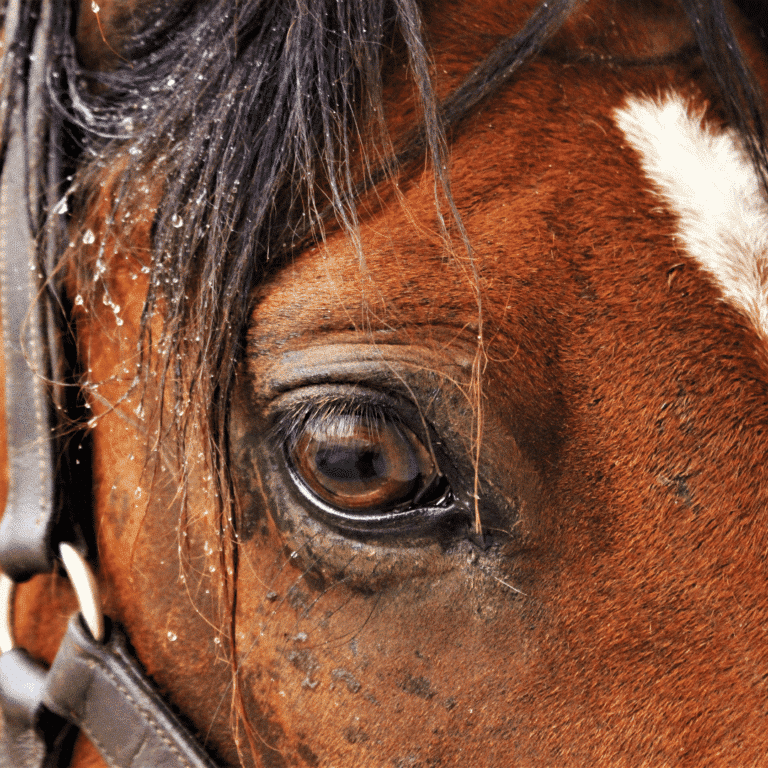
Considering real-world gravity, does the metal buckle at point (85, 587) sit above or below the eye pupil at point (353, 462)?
below

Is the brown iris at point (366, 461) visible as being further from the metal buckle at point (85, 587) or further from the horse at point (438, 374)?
the metal buckle at point (85, 587)

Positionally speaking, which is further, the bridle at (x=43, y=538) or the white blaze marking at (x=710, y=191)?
the bridle at (x=43, y=538)

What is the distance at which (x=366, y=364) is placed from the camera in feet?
2.05

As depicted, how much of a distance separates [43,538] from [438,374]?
429 mm

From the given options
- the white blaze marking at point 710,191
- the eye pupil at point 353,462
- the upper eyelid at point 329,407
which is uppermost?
the white blaze marking at point 710,191

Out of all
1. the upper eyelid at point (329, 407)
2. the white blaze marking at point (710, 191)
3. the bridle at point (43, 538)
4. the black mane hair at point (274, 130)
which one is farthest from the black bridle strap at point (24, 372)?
the white blaze marking at point (710, 191)

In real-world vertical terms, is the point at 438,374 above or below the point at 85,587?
above

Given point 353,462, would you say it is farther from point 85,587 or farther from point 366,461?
point 85,587

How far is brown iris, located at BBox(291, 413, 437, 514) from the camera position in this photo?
25.0 inches

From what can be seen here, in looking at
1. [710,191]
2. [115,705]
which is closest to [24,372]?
[115,705]

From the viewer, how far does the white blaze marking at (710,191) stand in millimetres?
605

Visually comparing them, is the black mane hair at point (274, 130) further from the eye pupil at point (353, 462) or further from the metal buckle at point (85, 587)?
the metal buckle at point (85, 587)

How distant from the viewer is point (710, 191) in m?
0.63

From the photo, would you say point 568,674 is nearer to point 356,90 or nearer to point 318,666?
point 318,666
